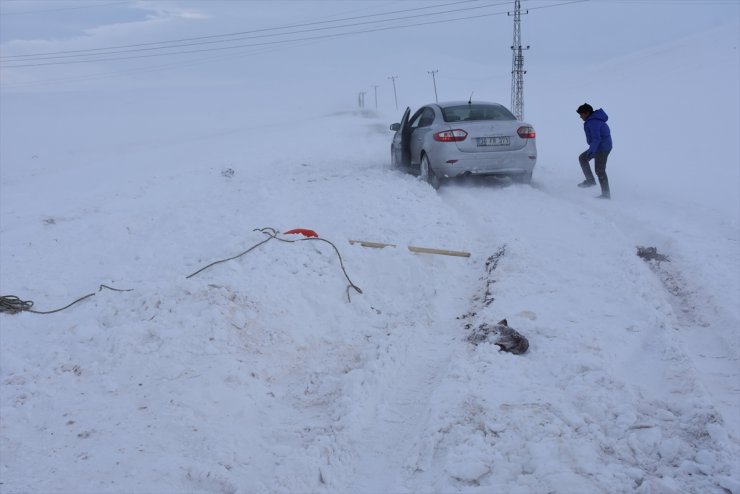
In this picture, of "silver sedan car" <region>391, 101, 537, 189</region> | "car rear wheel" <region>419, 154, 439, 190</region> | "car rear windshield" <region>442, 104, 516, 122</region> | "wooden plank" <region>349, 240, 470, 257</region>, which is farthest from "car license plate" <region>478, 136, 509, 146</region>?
"wooden plank" <region>349, 240, 470, 257</region>

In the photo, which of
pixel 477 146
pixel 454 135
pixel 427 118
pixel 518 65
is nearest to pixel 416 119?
pixel 427 118

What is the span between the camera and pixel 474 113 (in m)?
10.1

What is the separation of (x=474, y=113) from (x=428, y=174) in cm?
132

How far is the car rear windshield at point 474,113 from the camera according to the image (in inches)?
395

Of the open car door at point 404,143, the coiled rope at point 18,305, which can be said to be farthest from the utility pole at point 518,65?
the coiled rope at point 18,305

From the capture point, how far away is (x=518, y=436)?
3.23 meters

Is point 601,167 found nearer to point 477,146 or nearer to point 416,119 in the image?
point 477,146

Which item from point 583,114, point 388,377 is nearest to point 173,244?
point 388,377

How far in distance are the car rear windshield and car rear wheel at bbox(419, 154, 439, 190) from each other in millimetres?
787

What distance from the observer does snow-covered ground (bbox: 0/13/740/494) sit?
3.19 m

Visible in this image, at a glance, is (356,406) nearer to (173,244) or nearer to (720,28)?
(173,244)

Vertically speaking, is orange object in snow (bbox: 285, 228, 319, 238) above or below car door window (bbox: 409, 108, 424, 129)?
below

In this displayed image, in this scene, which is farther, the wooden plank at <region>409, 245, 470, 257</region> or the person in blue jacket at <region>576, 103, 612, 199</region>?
the person in blue jacket at <region>576, 103, 612, 199</region>

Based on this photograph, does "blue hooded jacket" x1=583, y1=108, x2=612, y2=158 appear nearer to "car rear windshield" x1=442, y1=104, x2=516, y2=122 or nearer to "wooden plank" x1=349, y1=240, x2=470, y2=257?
"car rear windshield" x1=442, y1=104, x2=516, y2=122
